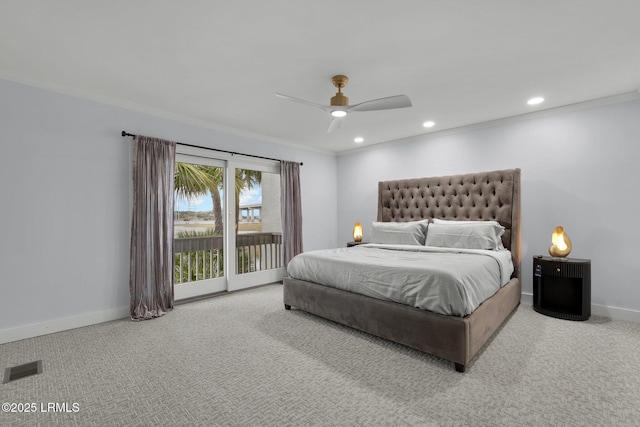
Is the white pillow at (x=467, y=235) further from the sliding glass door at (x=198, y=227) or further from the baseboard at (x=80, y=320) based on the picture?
the sliding glass door at (x=198, y=227)

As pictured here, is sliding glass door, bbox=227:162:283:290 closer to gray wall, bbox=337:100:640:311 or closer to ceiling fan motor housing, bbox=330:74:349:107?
ceiling fan motor housing, bbox=330:74:349:107

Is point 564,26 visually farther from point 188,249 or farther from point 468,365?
point 188,249

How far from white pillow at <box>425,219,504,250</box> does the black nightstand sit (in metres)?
0.50

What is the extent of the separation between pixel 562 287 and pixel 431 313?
7.57 feet

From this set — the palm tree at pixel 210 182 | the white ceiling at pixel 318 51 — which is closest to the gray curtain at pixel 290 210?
the palm tree at pixel 210 182

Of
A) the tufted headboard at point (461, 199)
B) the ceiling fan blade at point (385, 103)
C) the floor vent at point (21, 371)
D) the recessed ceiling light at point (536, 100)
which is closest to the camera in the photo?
the floor vent at point (21, 371)

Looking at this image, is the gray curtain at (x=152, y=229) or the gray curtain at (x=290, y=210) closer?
the gray curtain at (x=152, y=229)

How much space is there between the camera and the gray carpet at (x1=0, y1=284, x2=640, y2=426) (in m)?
1.67

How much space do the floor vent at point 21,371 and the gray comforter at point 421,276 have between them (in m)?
2.31

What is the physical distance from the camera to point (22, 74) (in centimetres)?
271

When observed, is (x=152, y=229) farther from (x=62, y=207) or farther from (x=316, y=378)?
(x=316, y=378)

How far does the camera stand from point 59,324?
294 cm

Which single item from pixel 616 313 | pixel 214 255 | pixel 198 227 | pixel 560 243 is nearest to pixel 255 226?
pixel 214 255

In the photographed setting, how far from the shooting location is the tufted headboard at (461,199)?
12.4 ft
